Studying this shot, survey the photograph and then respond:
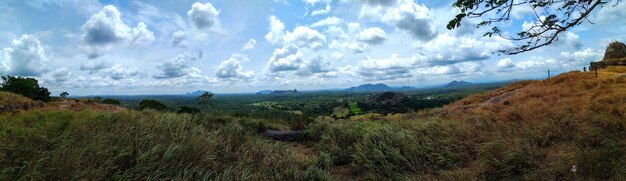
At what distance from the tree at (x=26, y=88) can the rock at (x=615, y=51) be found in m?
49.0

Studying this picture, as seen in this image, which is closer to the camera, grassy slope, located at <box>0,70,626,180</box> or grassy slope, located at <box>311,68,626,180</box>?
grassy slope, located at <box>0,70,626,180</box>

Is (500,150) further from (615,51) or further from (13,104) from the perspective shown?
(615,51)

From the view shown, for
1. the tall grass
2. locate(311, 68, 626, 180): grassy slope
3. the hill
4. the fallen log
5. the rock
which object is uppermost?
the rock

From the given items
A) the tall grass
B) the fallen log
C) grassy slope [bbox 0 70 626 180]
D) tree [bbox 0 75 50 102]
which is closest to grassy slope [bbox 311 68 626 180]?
grassy slope [bbox 0 70 626 180]

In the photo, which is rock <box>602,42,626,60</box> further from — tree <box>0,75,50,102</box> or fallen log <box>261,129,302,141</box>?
tree <box>0,75,50,102</box>

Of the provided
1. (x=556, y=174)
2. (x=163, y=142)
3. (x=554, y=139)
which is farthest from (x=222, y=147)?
(x=554, y=139)

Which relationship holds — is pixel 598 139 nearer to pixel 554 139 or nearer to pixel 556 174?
pixel 554 139

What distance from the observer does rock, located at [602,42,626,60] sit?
3104cm

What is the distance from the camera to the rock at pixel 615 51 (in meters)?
31.0

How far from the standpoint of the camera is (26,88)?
2339 centimetres

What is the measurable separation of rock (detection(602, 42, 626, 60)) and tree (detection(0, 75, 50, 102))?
49.0m

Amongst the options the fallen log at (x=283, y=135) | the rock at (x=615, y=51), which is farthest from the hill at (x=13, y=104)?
the rock at (x=615, y=51)

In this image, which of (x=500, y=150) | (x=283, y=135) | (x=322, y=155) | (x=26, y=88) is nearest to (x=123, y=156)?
(x=322, y=155)

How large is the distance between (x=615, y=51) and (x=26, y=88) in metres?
51.1
